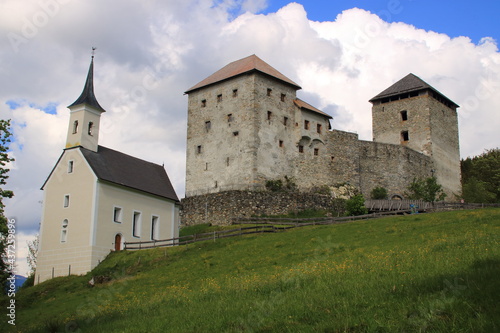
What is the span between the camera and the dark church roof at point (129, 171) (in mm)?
41166

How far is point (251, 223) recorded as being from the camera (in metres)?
44.2

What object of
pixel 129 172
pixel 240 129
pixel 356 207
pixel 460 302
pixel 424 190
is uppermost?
Result: pixel 240 129

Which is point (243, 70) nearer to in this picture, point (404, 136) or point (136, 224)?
point (136, 224)

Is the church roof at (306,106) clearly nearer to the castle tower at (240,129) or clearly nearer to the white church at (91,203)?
the castle tower at (240,129)

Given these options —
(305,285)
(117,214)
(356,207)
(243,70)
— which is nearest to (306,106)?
(243,70)

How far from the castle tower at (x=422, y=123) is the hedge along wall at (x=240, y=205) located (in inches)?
784

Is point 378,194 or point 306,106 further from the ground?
point 306,106

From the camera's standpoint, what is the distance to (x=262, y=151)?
5066 centimetres

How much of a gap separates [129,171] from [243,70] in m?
15.9

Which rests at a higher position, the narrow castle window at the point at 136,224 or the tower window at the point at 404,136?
the tower window at the point at 404,136

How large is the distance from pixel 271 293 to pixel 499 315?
8300 millimetres

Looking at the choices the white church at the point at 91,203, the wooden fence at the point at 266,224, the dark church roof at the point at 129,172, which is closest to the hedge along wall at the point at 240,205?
the wooden fence at the point at 266,224

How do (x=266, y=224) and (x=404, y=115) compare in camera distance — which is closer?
(x=266, y=224)

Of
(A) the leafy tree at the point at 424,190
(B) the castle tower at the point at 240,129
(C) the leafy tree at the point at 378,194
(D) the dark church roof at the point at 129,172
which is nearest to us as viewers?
(D) the dark church roof at the point at 129,172
